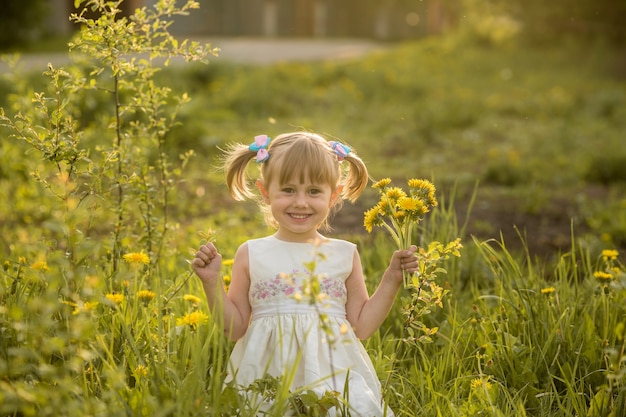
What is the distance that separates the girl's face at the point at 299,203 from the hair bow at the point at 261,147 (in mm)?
80

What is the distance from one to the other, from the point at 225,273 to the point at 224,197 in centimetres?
261

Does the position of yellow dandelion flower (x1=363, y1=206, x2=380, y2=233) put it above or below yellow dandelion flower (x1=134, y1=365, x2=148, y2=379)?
above

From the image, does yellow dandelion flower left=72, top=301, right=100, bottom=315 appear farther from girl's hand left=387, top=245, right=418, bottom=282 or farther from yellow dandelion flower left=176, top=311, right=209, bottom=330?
girl's hand left=387, top=245, right=418, bottom=282

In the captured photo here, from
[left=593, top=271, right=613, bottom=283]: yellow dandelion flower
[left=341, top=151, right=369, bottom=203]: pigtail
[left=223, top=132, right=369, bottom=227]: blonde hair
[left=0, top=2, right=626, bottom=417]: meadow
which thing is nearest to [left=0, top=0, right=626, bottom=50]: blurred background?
[left=0, top=2, right=626, bottom=417]: meadow

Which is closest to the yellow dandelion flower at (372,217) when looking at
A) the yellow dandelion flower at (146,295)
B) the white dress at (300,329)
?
the white dress at (300,329)

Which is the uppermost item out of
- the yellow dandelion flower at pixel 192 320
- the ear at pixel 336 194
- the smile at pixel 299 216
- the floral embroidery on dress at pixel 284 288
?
the ear at pixel 336 194

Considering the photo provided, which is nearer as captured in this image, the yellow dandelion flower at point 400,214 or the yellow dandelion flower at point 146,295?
the yellow dandelion flower at point 400,214

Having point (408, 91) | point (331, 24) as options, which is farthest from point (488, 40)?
point (331, 24)

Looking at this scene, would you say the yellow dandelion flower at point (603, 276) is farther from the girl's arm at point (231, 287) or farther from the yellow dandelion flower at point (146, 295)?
the yellow dandelion flower at point (146, 295)

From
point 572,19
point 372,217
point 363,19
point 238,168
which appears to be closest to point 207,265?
point 238,168

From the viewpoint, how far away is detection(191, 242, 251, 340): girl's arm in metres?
2.20

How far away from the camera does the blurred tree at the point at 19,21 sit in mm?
14789

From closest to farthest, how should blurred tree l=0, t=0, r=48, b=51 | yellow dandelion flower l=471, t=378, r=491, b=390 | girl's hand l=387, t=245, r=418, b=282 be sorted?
girl's hand l=387, t=245, r=418, b=282 → yellow dandelion flower l=471, t=378, r=491, b=390 → blurred tree l=0, t=0, r=48, b=51

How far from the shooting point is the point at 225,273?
313 centimetres
